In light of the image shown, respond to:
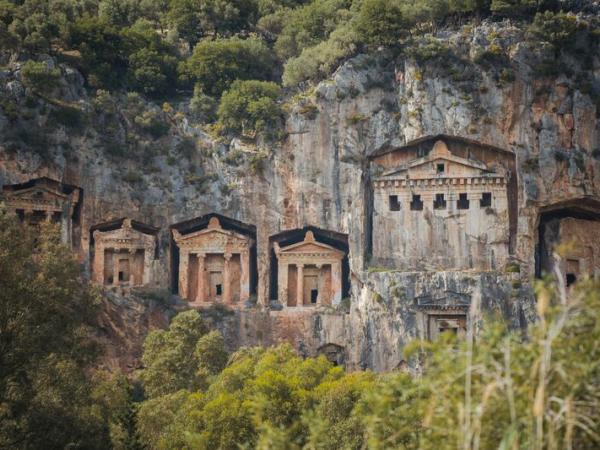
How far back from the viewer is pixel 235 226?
2345 inches

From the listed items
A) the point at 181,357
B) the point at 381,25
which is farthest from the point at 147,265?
the point at 381,25

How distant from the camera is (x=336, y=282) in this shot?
191 feet

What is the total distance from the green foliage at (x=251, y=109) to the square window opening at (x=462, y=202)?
9.83 m

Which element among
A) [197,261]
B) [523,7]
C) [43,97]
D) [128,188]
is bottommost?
[197,261]

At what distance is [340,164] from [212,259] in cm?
825

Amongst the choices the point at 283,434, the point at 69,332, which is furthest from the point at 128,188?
the point at 283,434

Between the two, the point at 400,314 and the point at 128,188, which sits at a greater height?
the point at 128,188

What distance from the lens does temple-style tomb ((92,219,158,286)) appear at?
5766 centimetres

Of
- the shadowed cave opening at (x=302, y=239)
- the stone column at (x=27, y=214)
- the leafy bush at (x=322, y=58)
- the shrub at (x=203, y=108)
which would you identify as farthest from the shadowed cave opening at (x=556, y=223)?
the stone column at (x=27, y=214)

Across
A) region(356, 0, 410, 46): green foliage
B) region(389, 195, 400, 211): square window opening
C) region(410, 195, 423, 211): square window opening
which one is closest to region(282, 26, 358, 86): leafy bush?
region(356, 0, 410, 46): green foliage

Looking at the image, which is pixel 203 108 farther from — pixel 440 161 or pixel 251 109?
pixel 440 161

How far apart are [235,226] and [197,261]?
2.64m

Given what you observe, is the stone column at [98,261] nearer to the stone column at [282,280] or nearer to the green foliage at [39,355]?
the stone column at [282,280]

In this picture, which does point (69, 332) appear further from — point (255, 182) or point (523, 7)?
point (523, 7)
